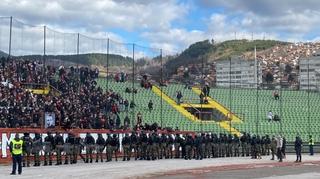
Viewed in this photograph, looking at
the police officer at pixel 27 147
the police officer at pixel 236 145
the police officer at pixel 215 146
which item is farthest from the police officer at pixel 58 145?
the police officer at pixel 236 145

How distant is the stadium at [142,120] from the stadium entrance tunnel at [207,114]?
0.15 meters

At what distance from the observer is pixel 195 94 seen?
5800 cm

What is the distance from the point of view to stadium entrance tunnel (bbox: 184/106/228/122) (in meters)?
53.5

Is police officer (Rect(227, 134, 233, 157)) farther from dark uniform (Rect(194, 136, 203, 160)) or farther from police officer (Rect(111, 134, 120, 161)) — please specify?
police officer (Rect(111, 134, 120, 161))

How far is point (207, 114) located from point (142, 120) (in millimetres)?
9160

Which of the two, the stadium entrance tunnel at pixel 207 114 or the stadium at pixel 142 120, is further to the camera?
the stadium entrance tunnel at pixel 207 114

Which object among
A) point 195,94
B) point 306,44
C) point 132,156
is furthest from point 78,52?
point 306,44

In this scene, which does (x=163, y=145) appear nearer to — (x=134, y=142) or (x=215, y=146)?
(x=134, y=142)

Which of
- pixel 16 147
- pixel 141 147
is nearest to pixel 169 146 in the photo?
pixel 141 147

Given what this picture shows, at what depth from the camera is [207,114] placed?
54.2 metres

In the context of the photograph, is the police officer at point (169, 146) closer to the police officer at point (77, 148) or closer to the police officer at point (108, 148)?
the police officer at point (108, 148)

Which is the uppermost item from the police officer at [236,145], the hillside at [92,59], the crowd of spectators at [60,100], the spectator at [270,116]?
the hillside at [92,59]

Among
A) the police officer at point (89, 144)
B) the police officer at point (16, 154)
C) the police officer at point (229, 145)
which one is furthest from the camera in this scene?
the police officer at point (229, 145)

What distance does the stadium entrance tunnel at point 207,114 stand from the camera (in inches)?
2105
